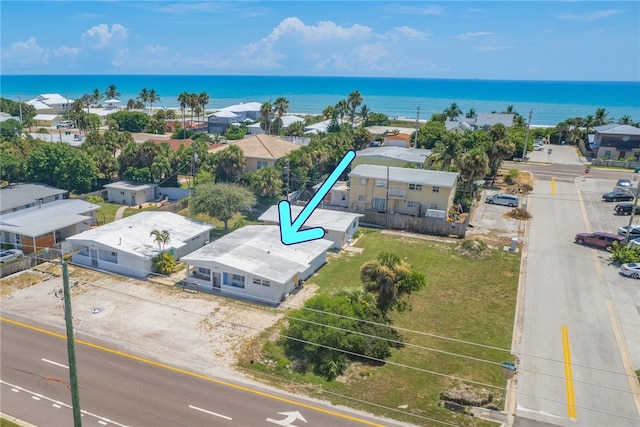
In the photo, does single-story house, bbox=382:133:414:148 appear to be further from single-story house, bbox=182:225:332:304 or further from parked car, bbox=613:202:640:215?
single-story house, bbox=182:225:332:304

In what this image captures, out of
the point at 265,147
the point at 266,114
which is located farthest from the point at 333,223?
the point at 266,114

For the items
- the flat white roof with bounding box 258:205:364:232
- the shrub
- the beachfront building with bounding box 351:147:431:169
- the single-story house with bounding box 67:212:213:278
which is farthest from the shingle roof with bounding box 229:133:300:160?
the shrub

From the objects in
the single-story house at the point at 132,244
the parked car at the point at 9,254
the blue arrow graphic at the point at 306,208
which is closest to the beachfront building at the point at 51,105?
the parked car at the point at 9,254

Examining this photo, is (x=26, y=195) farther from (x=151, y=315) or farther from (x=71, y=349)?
(x=71, y=349)

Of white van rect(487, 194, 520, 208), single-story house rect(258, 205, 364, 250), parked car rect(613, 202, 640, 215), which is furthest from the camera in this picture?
white van rect(487, 194, 520, 208)

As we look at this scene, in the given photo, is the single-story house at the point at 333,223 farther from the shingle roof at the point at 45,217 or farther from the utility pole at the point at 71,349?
the utility pole at the point at 71,349

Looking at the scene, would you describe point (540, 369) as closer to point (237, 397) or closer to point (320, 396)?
point (320, 396)

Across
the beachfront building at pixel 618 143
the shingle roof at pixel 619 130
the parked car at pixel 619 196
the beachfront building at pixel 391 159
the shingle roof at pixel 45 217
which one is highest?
the shingle roof at pixel 619 130
